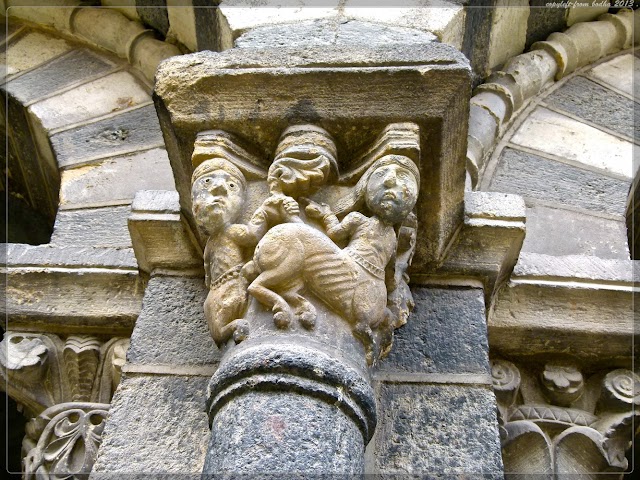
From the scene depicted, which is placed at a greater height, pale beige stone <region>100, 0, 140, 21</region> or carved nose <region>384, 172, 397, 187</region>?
carved nose <region>384, 172, 397, 187</region>

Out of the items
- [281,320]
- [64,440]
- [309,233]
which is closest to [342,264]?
[309,233]

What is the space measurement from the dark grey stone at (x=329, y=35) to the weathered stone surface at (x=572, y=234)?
0.82m

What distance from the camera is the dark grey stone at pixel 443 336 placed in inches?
86.8

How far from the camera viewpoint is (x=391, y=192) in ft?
6.72

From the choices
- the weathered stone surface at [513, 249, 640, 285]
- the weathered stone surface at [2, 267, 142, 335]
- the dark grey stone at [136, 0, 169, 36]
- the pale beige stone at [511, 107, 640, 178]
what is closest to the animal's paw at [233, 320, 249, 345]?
the weathered stone surface at [2, 267, 142, 335]

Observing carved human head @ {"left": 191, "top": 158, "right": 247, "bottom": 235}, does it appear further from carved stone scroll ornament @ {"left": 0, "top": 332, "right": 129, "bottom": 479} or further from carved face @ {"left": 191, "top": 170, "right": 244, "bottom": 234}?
carved stone scroll ornament @ {"left": 0, "top": 332, "right": 129, "bottom": 479}

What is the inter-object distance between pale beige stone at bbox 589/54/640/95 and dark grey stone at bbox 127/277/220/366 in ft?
8.10

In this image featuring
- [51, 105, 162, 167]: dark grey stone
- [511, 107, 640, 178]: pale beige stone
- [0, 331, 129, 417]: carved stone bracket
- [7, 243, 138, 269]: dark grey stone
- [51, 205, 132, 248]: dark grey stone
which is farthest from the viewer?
[51, 105, 162, 167]: dark grey stone

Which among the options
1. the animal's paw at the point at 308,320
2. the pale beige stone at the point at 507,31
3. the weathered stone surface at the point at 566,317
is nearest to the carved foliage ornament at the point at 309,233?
the animal's paw at the point at 308,320

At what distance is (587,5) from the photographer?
13.8ft

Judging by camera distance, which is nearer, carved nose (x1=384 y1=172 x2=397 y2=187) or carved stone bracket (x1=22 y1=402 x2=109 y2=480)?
carved nose (x1=384 y1=172 x2=397 y2=187)

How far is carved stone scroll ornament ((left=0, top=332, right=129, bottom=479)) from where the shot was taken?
2461mm

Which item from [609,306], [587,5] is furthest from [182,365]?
[587,5]

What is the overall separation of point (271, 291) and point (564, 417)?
1101mm
